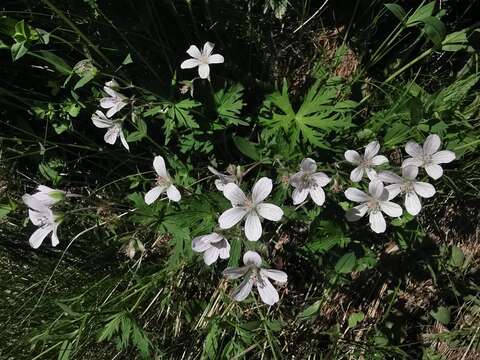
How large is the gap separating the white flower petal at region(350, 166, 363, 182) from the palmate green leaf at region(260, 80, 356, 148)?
0.67 ft

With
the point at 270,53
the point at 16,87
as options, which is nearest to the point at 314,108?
the point at 270,53

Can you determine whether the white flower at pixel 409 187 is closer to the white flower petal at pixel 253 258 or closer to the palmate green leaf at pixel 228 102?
the white flower petal at pixel 253 258

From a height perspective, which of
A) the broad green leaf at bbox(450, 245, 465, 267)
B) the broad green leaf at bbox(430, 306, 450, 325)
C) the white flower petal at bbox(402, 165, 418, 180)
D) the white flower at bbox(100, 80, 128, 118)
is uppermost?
the white flower at bbox(100, 80, 128, 118)

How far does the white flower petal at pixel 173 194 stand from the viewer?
207cm

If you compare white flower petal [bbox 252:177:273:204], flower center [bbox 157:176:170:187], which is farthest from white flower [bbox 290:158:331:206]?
flower center [bbox 157:176:170:187]

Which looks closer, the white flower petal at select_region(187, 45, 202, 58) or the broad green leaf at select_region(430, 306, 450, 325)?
the white flower petal at select_region(187, 45, 202, 58)

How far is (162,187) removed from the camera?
2.15m

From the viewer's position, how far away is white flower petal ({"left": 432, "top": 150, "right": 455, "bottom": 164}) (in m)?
1.98

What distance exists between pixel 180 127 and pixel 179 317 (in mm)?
1077

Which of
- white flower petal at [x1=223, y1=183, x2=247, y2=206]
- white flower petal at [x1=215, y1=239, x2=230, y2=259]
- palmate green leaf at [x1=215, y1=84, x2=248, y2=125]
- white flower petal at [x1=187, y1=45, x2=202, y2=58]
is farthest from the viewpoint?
palmate green leaf at [x1=215, y1=84, x2=248, y2=125]

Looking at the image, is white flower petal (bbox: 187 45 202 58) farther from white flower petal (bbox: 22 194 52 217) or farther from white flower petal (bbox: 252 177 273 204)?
white flower petal (bbox: 22 194 52 217)

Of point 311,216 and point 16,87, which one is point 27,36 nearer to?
point 16,87

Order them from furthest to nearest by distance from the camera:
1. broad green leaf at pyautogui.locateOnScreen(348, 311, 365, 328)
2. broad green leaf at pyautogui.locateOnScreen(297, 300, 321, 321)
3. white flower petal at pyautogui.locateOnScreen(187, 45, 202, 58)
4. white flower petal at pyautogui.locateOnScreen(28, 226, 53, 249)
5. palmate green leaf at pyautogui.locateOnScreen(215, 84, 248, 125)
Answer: broad green leaf at pyautogui.locateOnScreen(348, 311, 365, 328)
broad green leaf at pyautogui.locateOnScreen(297, 300, 321, 321)
palmate green leaf at pyautogui.locateOnScreen(215, 84, 248, 125)
white flower petal at pyautogui.locateOnScreen(187, 45, 202, 58)
white flower petal at pyautogui.locateOnScreen(28, 226, 53, 249)

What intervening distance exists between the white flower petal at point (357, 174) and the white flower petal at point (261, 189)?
0.38 m
